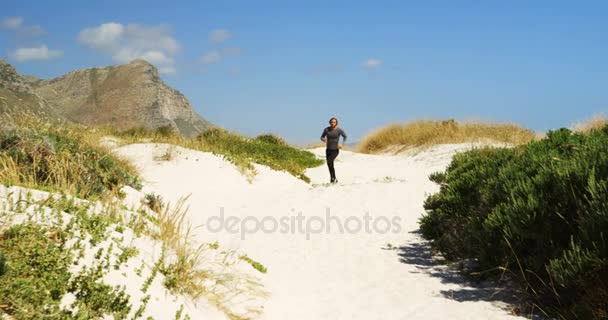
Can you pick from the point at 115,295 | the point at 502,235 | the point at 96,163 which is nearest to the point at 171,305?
the point at 115,295

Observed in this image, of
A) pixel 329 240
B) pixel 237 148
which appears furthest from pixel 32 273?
pixel 237 148

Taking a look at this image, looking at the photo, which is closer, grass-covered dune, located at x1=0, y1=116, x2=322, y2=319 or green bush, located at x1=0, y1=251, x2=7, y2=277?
green bush, located at x1=0, y1=251, x2=7, y2=277

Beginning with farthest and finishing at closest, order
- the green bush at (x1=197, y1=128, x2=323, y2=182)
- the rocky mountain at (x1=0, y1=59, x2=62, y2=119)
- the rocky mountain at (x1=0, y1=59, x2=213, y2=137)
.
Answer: the rocky mountain at (x1=0, y1=59, x2=213, y2=137), the green bush at (x1=197, y1=128, x2=323, y2=182), the rocky mountain at (x1=0, y1=59, x2=62, y2=119)

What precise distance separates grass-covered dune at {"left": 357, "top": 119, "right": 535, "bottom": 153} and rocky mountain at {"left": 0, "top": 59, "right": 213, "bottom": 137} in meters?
12.9

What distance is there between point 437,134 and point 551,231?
2275 centimetres

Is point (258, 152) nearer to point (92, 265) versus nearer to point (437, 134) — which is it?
point (437, 134)

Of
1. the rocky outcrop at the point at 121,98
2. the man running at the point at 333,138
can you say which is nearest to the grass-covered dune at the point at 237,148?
the man running at the point at 333,138

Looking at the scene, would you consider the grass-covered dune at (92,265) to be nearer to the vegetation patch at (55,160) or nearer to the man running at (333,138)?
the vegetation patch at (55,160)

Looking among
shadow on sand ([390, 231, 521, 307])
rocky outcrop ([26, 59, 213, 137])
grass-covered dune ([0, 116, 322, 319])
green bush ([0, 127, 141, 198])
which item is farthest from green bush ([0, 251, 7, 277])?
rocky outcrop ([26, 59, 213, 137])

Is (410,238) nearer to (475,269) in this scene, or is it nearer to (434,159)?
(475,269)

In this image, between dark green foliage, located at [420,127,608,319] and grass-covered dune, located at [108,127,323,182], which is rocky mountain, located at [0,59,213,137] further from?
dark green foliage, located at [420,127,608,319]

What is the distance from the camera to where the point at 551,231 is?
5.65m

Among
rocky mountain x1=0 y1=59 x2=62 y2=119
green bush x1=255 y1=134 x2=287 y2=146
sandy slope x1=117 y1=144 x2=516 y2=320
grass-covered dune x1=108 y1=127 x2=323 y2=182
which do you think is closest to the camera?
sandy slope x1=117 y1=144 x2=516 y2=320

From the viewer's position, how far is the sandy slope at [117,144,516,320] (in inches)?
231
